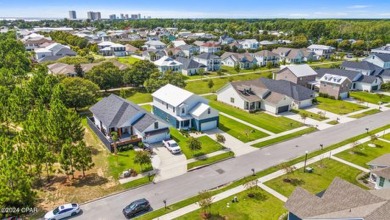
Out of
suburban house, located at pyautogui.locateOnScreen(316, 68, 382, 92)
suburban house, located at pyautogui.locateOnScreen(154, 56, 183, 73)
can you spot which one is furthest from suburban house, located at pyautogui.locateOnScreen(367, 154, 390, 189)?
suburban house, located at pyautogui.locateOnScreen(154, 56, 183, 73)

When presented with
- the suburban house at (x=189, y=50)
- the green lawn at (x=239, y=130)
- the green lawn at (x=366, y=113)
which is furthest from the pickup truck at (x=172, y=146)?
the suburban house at (x=189, y=50)

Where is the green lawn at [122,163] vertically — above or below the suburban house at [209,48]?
below

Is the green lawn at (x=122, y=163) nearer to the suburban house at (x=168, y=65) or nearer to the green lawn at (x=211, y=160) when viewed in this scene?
the green lawn at (x=211, y=160)

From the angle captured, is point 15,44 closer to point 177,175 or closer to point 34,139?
point 34,139

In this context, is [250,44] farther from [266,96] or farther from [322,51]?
[266,96]

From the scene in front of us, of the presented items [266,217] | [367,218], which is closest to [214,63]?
[266,217]

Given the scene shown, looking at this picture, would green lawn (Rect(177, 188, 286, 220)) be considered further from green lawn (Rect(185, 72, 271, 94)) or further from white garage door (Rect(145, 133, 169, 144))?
green lawn (Rect(185, 72, 271, 94))
